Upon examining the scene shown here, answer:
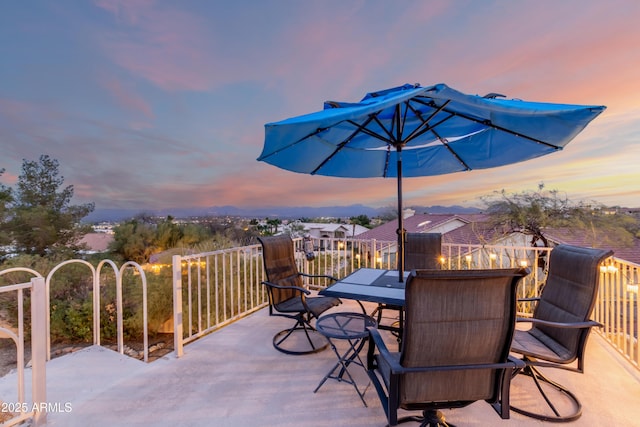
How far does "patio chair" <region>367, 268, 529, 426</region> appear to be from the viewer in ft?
4.25

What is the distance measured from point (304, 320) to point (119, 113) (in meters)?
10.6

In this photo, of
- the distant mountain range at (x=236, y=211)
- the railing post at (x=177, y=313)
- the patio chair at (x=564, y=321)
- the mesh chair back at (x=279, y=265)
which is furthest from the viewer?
the distant mountain range at (x=236, y=211)

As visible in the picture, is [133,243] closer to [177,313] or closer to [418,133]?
[177,313]

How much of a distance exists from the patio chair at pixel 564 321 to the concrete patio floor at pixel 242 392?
159 mm

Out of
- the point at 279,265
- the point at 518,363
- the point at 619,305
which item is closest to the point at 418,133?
the point at 518,363

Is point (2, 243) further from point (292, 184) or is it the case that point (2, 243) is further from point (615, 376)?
point (615, 376)

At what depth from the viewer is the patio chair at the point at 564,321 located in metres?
1.88

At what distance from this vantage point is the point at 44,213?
37.4ft

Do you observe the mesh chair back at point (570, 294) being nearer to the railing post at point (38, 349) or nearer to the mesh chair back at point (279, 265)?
the mesh chair back at point (279, 265)

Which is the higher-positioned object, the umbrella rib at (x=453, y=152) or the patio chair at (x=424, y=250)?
the umbrella rib at (x=453, y=152)

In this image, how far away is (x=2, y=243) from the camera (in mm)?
10297

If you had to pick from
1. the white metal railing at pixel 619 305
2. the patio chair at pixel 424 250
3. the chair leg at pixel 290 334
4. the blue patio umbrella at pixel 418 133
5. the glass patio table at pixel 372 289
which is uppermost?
the blue patio umbrella at pixel 418 133

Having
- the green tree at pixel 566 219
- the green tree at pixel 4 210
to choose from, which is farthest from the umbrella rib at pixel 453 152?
the green tree at pixel 4 210

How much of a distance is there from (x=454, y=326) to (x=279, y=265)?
7.98ft
